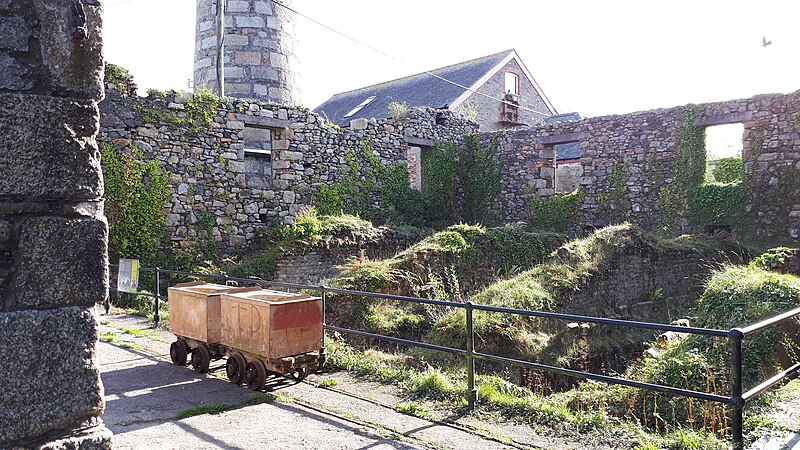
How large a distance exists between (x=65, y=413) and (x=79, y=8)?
5.06 feet

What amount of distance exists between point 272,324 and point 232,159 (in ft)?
26.7

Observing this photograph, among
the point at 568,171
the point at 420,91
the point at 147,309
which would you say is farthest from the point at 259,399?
the point at 420,91

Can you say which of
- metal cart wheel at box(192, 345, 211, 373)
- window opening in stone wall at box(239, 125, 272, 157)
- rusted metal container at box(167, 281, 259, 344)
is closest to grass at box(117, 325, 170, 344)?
rusted metal container at box(167, 281, 259, 344)

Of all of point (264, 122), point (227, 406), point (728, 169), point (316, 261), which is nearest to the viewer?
point (227, 406)

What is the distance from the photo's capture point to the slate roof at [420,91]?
23828mm

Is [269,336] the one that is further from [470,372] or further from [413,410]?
[470,372]

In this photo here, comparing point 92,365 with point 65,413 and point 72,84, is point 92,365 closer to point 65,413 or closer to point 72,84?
point 65,413

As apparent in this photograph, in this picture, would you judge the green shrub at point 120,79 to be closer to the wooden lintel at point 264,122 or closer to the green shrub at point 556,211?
the wooden lintel at point 264,122

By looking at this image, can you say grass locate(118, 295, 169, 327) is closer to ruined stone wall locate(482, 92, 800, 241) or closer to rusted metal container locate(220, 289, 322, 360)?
Answer: rusted metal container locate(220, 289, 322, 360)

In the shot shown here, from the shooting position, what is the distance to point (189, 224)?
39.4 ft

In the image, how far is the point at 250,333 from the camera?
5582 mm

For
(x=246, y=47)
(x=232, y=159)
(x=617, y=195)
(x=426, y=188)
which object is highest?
(x=246, y=47)

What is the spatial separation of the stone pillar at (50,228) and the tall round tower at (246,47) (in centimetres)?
1310

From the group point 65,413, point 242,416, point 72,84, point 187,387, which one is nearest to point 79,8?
point 72,84
